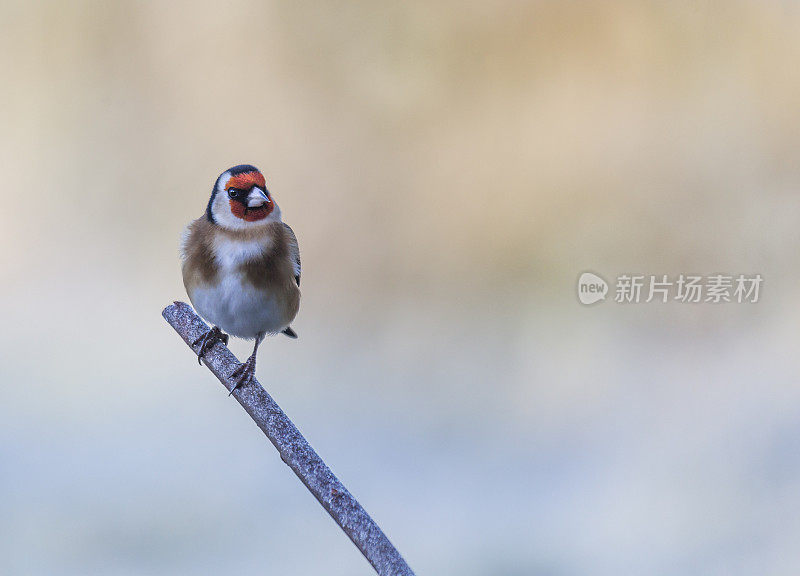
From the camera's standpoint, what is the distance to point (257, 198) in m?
1.13

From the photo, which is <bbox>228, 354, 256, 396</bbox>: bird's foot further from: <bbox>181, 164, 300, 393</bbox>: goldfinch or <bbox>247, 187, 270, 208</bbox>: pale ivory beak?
<bbox>247, 187, 270, 208</bbox>: pale ivory beak

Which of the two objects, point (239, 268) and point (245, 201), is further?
point (239, 268)

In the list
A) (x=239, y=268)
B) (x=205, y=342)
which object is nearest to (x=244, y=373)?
(x=205, y=342)

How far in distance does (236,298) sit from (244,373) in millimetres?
219

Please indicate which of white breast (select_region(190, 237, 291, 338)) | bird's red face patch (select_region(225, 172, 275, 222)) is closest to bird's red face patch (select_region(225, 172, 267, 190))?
bird's red face patch (select_region(225, 172, 275, 222))

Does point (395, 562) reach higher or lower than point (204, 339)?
lower

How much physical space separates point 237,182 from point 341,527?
0.51 m

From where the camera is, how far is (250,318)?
1.33 metres

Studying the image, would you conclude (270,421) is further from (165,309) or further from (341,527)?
(165,309)

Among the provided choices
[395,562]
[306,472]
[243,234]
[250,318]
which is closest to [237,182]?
[243,234]

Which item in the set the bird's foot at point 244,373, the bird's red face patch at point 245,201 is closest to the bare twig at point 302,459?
the bird's foot at point 244,373

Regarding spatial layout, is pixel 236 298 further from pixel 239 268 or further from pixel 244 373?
pixel 244 373

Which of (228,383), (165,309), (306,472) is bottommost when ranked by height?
(306,472)

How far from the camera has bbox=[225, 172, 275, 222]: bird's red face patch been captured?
3.72 feet
